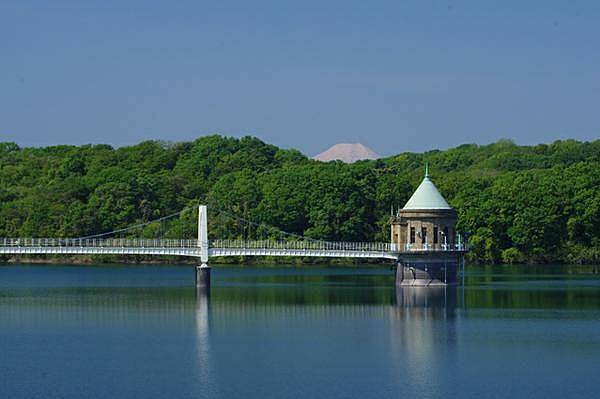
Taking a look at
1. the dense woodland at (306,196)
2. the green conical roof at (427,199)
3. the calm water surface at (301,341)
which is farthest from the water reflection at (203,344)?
the dense woodland at (306,196)

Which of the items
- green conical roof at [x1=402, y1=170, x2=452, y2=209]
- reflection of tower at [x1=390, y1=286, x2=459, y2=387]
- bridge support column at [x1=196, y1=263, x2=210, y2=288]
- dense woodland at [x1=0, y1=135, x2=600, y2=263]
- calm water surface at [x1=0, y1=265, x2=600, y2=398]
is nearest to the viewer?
calm water surface at [x1=0, y1=265, x2=600, y2=398]

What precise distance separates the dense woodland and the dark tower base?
3821 centimetres

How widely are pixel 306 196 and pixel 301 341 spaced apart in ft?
237

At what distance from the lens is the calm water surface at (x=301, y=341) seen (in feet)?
140

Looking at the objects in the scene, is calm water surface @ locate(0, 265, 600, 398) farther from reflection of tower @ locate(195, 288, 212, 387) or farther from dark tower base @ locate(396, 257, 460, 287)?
dark tower base @ locate(396, 257, 460, 287)

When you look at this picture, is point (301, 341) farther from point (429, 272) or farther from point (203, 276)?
point (203, 276)

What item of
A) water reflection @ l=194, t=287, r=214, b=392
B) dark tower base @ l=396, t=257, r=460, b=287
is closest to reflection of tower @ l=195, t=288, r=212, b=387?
water reflection @ l=194, t=287, r=214, b=392

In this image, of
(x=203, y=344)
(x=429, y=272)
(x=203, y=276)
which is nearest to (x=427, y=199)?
(x=429, y=272)

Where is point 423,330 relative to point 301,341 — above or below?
above

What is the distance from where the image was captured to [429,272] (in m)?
79.7

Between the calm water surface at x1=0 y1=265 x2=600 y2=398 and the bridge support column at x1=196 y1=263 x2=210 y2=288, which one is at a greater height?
the bridge support column at x1=196 y1=263 x2=210 y2=288

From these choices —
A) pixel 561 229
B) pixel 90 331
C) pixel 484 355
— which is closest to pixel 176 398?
pixel 484 355

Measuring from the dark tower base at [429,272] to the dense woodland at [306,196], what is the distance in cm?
3821

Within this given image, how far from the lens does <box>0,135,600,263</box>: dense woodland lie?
118062 millimetres
